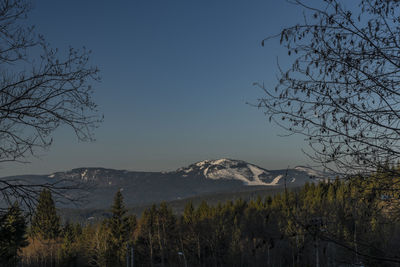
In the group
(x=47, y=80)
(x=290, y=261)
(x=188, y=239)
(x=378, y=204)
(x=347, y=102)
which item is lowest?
(x=290, y=261)

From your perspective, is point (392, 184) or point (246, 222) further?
point (246, 222)

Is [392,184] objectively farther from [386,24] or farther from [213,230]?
[213,230]

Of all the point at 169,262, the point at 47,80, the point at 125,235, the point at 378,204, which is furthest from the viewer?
the point at 169,262

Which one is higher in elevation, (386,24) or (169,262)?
(386,24)

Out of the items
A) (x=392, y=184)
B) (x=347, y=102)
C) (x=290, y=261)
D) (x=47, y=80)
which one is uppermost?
(x=47, y=80)

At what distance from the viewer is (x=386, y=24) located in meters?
3.86

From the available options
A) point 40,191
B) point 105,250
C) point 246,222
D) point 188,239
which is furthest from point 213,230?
point 40,191

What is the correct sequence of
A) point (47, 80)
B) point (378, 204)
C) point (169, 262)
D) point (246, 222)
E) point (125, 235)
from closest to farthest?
1. point (378, 204)
2. point (47, 80)
3. point (125, 235)
4. point (169, 262)
5. point (246, 222)

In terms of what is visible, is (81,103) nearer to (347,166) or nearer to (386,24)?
(347,166)

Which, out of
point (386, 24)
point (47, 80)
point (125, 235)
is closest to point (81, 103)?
point (47, 80)

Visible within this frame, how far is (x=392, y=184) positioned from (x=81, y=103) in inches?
169

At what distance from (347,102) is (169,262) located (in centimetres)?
5400

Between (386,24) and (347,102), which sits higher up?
(386,24)

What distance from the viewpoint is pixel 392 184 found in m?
3.94
